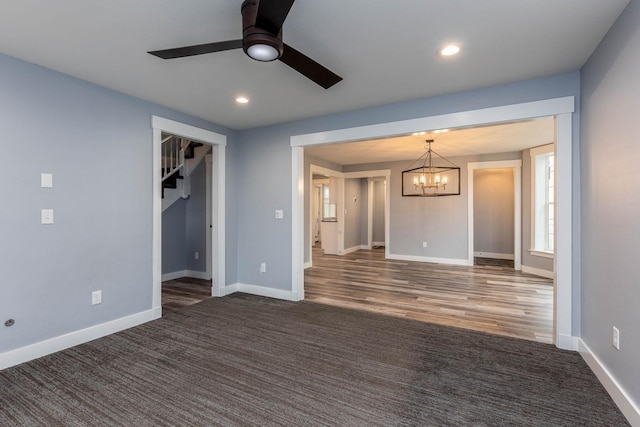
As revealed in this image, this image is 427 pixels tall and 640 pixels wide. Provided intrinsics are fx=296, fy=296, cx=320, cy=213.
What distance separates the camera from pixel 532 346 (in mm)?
2705

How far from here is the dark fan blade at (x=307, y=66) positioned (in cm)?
181

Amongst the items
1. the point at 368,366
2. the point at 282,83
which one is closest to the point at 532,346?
the point at 368,366

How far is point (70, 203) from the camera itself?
270 cm

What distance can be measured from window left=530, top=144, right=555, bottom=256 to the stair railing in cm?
649

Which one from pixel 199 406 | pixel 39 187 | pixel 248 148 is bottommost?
pixel 199 406

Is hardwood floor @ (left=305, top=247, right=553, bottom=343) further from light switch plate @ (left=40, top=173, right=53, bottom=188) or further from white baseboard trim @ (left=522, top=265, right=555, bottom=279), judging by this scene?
light switch plate @ (left=40, top=173, right=53, bottom=188)

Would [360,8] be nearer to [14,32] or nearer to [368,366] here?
[14,32]

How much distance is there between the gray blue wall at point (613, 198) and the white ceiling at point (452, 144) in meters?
1.88

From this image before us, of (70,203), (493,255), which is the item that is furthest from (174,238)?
(493,255)

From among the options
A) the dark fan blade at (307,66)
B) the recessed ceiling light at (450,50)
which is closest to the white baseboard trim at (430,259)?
the recessed ceiling light at (450,50)

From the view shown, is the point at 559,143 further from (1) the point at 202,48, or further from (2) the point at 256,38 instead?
(1) the point at 202,48

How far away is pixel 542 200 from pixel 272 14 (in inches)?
243

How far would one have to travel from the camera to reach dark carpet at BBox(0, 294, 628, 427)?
178 centimetres

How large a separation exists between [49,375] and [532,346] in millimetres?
3996
